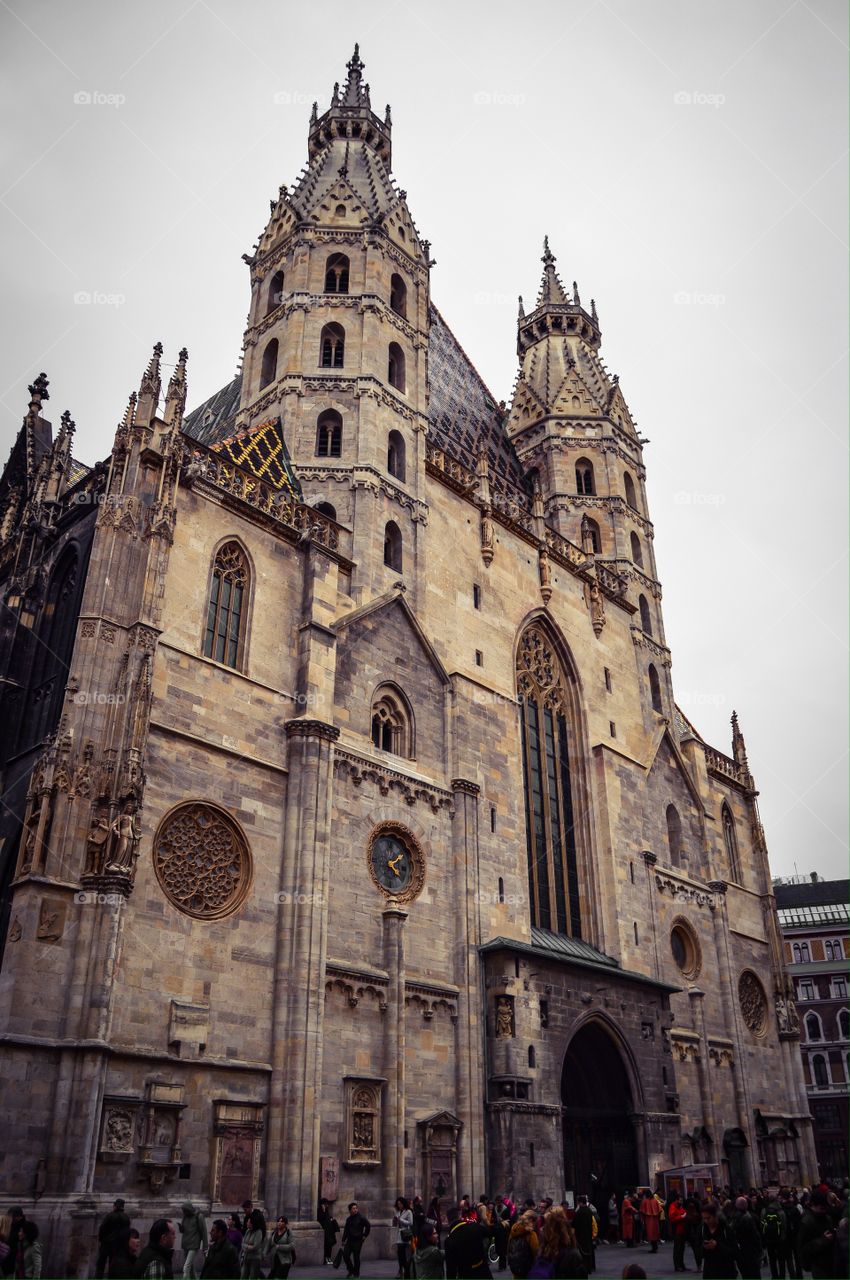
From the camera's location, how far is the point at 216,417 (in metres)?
35.2

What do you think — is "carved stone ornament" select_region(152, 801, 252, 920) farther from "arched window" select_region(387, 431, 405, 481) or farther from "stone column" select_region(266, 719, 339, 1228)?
"arched window" select_region(387, 431, 405, 481)

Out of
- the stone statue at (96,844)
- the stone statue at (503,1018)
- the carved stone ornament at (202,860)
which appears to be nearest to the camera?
the stone statue at (96,844)

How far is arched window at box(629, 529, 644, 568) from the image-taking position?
129ft

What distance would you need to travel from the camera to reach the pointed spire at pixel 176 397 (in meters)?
22.0

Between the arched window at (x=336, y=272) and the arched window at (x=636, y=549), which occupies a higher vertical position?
the arched window at (x=336, y=272)

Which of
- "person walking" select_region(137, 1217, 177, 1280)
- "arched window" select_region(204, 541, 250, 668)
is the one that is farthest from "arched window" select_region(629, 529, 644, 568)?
"person walking" select_region(137, 1217, 177, 1280)

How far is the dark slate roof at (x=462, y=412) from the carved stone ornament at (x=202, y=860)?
16517 millimetres

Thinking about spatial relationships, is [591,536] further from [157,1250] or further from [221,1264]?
[157,1250]

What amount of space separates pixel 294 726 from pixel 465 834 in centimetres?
566

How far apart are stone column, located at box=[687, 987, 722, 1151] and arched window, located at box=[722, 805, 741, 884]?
6.99m

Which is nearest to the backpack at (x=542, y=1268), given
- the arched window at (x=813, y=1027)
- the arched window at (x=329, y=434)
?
the arched window at (x=329, y=434)

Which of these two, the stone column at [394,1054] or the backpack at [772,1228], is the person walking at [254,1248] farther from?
the backpack at [772,1228]

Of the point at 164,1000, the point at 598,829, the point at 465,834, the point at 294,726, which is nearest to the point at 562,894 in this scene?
the point at 598,829

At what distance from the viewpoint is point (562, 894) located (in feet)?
94.8
